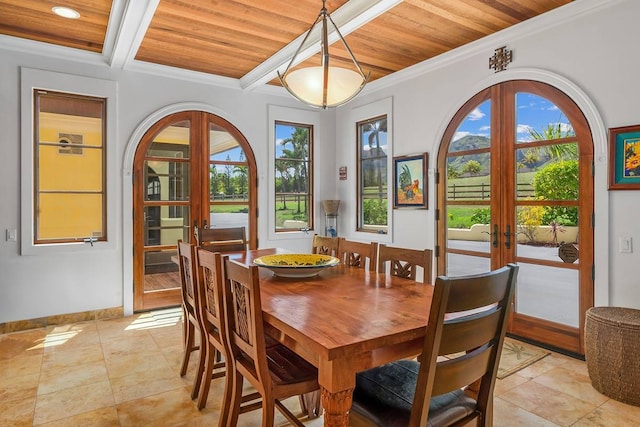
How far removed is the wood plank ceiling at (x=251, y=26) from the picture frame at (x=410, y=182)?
1.09 meters

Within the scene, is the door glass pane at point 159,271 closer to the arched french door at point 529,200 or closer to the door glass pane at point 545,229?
the arched french door at point 529,200

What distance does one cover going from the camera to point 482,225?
12.2 ft

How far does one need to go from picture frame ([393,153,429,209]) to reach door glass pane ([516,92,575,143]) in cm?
103

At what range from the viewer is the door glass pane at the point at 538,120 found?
10.3 feet

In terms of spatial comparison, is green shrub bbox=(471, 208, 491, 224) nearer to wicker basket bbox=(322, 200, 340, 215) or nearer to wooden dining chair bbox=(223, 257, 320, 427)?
wicker basket bbox=(322, 200, 340, 215)

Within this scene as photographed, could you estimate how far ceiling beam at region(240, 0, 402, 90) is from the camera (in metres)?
2.78

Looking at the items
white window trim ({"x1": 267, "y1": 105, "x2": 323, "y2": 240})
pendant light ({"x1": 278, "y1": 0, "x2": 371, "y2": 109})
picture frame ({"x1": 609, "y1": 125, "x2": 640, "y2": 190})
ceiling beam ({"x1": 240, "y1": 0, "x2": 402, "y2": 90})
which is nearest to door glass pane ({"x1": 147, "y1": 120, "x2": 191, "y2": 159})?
ceiling beam ({"x1": 240, "y1": 0, "x2": 402, "y2": 90})

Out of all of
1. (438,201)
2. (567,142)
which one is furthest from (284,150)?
(567,142)

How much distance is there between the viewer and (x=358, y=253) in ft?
9.21

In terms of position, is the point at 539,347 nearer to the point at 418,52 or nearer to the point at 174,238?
the point at 418,52

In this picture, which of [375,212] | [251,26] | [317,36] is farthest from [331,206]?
[251,26]

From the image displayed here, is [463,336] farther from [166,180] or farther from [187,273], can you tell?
[166,180]

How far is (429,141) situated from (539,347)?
2234mm

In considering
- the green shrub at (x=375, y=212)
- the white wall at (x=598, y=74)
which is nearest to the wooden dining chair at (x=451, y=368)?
the white wall at (x=598, y=74)
